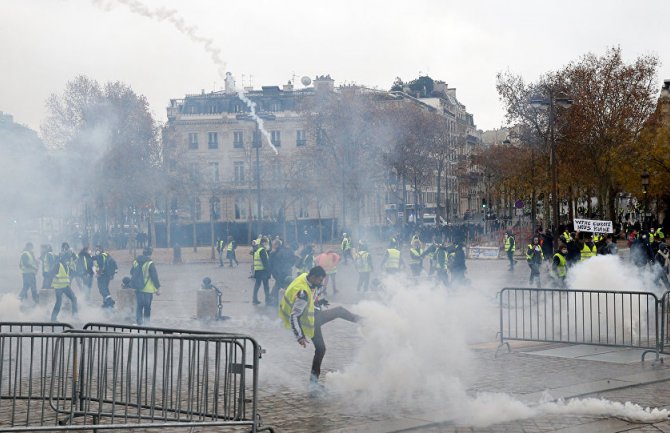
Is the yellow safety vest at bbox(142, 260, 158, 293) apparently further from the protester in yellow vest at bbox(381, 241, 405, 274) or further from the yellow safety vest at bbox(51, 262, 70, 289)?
the protester in yellow vest at bbox(381, 241, 405, 274)

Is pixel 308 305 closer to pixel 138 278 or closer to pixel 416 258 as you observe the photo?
pixel 138 278

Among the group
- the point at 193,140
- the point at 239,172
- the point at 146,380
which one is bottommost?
the point at 146,380

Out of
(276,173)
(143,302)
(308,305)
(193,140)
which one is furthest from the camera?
(193,140)

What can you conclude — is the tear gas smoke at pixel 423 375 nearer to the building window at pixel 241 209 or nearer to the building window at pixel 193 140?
the building window at pixel 241 209

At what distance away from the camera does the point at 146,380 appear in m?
8.34

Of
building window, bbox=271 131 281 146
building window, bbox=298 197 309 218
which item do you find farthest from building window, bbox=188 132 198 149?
building window, bbox=298 197 309 218

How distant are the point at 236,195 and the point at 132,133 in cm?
2680

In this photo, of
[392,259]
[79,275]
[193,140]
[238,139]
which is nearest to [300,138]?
[238,139]

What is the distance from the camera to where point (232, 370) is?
315 inches

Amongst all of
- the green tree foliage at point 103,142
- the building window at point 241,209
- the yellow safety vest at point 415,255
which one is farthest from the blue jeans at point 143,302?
the building window at point 241,209

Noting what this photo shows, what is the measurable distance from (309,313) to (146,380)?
2.69m

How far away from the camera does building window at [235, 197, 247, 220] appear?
78.4 metres

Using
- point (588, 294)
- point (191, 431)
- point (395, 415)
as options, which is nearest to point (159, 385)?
point (191, 431)

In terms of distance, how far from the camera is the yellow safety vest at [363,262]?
81.6 ft
